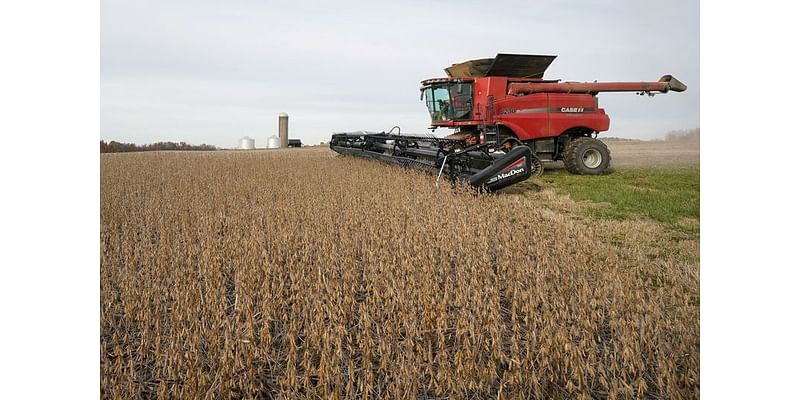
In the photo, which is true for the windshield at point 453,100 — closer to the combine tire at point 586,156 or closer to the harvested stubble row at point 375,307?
the combine tire at point 586,156

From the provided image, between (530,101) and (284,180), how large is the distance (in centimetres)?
530

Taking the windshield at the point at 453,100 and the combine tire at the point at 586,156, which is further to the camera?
the combine tire at the point at 586,156

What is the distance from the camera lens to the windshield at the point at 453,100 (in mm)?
10906

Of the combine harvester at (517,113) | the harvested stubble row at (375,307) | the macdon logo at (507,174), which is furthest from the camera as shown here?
the combine harvester at (517,113)

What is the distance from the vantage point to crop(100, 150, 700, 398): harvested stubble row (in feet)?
7.81

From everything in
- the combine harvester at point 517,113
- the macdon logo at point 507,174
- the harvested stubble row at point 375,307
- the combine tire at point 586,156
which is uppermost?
the combine harvester at point 517,113

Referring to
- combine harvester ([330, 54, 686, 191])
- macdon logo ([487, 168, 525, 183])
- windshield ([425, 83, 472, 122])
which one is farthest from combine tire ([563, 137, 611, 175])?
macdon logo ([487, 168, 525, 183])

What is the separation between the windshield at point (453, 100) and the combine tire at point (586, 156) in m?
2.26

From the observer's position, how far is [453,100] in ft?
35.9

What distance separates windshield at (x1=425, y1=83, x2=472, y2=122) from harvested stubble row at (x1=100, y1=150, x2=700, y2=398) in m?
5.41

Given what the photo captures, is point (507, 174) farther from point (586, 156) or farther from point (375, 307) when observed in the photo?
point (586, 156)

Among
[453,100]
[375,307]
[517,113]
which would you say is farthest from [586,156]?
[375,307]

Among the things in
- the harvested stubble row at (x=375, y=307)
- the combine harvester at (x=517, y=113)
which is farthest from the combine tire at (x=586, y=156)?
the harvested stubble row at (x=375, y=307)

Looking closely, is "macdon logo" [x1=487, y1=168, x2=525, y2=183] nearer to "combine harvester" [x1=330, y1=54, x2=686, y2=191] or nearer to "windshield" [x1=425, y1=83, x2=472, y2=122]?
"combine harvester" [x1=330, y1=54, x2=686, y2=191]
